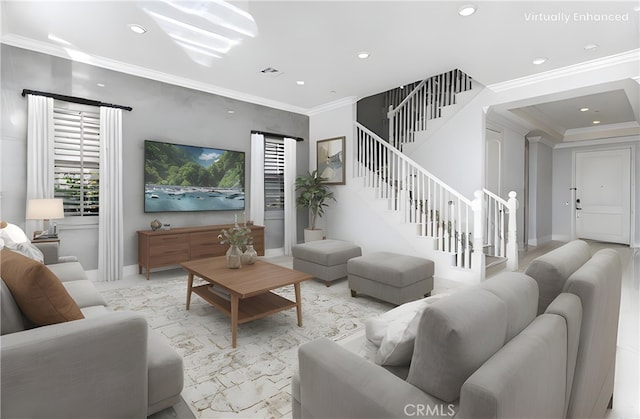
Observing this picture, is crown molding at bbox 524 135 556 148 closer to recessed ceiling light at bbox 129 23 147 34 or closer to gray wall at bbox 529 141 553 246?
gray wall at bbox 529 141 553 246

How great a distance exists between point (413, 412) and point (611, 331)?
1496 mm

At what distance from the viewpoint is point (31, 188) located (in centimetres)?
356

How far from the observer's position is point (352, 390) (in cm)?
104

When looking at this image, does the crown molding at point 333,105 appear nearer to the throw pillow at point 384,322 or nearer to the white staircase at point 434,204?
the white staircase at point 434,204

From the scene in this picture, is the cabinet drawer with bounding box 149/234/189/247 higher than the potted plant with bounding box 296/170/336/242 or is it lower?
lower

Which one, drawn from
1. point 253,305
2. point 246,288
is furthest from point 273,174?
point 246,288

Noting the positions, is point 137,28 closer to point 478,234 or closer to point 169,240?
point 169,240

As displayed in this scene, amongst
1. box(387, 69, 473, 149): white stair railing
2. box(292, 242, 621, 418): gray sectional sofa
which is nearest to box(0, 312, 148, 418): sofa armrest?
box(292, 242, 621, 418): gray sectional sofa

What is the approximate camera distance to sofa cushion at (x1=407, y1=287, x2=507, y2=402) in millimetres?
858

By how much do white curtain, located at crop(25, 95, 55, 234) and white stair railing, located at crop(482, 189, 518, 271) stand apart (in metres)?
5.76

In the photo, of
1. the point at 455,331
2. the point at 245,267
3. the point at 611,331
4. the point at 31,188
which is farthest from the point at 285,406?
the point at 31,188

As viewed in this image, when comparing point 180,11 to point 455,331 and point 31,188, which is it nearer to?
point 31,188

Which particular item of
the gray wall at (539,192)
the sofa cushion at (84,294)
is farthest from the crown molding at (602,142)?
the sofa cushion at (84,294)

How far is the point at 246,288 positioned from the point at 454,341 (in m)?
1.89
